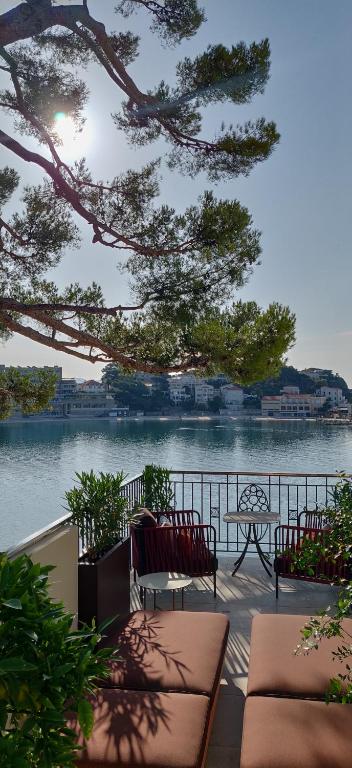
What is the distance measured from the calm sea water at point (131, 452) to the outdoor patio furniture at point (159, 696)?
1390cm

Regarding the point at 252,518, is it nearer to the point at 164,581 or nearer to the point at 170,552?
the point at 170,552

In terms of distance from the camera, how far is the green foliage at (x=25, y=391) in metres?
8.38

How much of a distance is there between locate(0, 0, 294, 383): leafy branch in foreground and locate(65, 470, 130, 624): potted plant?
86.8 inches

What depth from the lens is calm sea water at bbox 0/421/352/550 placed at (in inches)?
918

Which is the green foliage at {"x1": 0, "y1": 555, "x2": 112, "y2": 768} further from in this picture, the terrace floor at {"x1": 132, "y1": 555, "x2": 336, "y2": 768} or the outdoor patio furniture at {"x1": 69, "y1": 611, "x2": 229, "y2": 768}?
the terrace floor at {"x1": 132, "y1": 555, "x2": 336, "y2": 768}

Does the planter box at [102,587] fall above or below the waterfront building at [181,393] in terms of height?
below

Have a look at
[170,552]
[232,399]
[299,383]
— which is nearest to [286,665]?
[170,552]

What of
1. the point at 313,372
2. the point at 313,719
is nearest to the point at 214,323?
the point at 313,719

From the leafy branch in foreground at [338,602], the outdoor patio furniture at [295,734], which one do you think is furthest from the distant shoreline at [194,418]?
the leafy branch in foreground at [338,602]

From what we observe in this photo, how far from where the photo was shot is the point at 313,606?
5.09 m

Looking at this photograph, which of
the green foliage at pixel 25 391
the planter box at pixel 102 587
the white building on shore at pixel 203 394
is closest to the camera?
the planter box at pixel 102 587

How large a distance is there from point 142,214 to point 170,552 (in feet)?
12.8

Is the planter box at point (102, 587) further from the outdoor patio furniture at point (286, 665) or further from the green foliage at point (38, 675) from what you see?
the green foliage at point (38, 675)

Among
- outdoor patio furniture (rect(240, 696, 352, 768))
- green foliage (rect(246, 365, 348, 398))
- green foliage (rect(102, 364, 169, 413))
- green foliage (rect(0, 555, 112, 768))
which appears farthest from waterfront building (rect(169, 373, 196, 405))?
green foliage (rect(0, 555, 112, 768))
